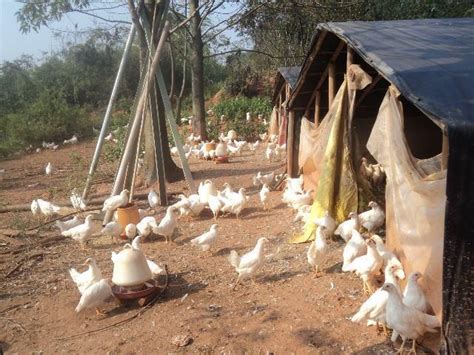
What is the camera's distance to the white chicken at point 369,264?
4812 millimetres

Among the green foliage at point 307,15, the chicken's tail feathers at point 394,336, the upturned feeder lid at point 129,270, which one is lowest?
the chicken's tail feathers at point 394,336

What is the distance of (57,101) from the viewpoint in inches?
910

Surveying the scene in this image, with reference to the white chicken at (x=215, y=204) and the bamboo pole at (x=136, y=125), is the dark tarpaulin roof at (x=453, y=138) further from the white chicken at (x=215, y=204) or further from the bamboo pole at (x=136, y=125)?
the bamboo pole at (x=136, y=125)

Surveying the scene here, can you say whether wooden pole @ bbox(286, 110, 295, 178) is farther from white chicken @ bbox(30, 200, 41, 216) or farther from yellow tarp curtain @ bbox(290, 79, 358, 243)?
white chicken @ bbox(30, 200, 41, 216)

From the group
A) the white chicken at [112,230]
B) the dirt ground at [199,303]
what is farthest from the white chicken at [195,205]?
the white chicken at [112,230]

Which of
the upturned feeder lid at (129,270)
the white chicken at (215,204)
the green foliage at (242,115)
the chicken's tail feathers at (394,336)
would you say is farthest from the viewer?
the green foliage at (242,115)

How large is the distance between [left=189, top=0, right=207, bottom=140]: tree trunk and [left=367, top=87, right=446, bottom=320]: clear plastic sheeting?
38.5 ft

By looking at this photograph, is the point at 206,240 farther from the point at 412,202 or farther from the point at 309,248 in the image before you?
the point at 412,202

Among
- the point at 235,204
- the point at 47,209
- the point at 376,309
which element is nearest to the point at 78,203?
the point at 47,209

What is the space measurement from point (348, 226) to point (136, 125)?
4.12 metres

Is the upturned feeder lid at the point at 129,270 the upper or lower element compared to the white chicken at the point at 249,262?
upper

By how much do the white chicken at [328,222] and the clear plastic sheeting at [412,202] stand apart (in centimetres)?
120

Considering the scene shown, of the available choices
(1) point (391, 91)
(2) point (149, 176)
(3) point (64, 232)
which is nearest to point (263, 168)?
(2) point (149, 176)

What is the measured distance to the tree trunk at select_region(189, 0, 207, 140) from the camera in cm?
1584
